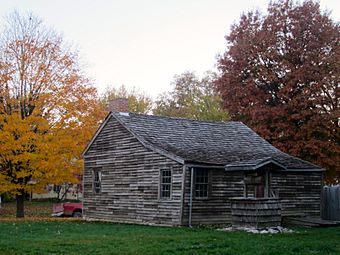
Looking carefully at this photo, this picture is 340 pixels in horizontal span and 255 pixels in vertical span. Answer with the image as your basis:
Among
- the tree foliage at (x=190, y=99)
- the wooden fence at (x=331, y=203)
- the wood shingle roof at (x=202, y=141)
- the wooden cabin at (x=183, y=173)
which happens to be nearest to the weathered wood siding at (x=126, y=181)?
the wooden cabin at (x=183, y=173)

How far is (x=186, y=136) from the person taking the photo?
26.3m

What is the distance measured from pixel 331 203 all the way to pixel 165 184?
9.65 m

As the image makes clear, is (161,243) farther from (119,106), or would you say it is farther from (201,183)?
(119,106)

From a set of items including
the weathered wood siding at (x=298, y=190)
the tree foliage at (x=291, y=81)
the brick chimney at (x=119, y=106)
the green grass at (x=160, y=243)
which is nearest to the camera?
the green grass at (x=160, y=243)

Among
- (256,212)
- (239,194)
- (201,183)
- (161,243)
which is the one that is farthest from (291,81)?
(161,243)

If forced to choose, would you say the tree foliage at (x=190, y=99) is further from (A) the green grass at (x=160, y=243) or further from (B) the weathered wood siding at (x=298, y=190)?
(A) the green grass at (x=160, y=243)

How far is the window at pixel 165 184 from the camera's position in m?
23.8

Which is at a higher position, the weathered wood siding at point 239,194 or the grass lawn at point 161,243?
the weathered wood siding at point 239,194

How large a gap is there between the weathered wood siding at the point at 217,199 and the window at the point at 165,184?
1091 mm

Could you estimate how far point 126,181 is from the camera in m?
25.9

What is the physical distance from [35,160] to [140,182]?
546 centimetres

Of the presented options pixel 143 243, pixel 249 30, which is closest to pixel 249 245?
pixel 143 243

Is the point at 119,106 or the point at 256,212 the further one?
the point at 119,106

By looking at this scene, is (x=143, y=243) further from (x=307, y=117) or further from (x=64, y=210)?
(x=307, y=117)
